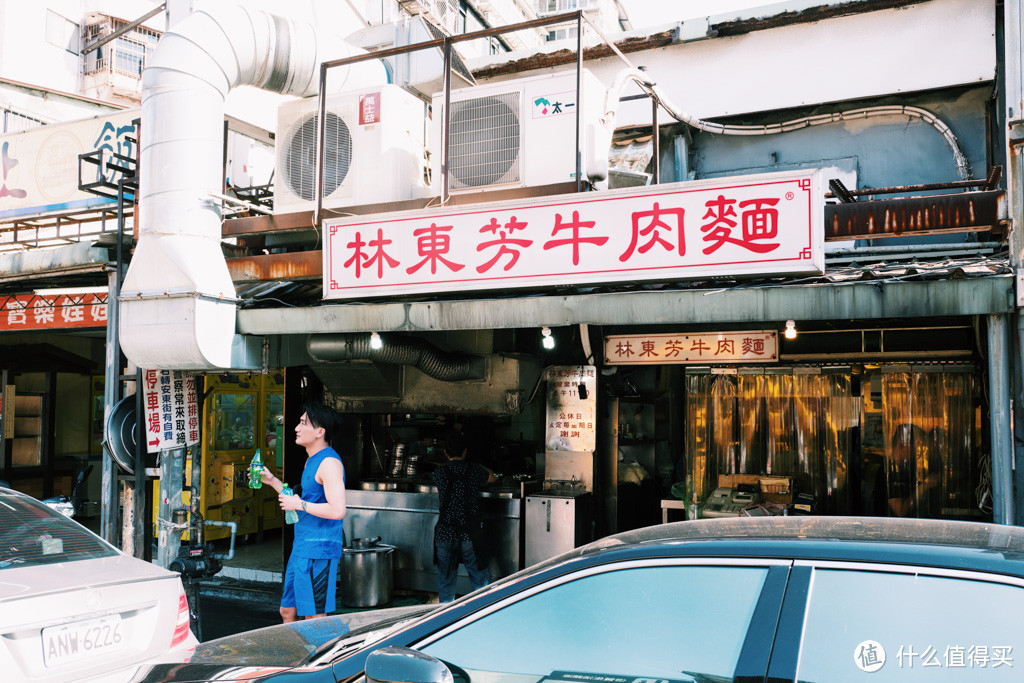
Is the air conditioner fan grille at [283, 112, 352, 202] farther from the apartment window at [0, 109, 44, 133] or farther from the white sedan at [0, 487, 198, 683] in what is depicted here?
the apartment window at [0, 109, 44, 133]

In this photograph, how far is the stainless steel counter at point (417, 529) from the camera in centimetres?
850

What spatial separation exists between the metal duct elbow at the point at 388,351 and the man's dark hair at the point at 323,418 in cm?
172

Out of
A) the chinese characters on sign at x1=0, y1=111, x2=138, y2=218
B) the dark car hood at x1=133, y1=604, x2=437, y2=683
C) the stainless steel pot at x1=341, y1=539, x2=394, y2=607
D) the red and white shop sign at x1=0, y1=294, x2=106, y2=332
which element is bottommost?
the stainless steel pot at x1=341, y1=539, x2=394, y2=607

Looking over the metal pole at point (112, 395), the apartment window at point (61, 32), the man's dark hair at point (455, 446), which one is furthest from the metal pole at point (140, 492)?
the apartment window at point (61, 32)

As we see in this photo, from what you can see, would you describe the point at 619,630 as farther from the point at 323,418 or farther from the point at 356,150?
the point at 356,150

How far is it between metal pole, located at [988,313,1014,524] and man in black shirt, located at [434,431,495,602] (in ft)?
15.2

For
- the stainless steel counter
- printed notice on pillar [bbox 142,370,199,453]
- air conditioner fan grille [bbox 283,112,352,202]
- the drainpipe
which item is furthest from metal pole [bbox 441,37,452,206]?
the stainless steel counter

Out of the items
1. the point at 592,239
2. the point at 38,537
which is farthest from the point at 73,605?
the point at 592,239

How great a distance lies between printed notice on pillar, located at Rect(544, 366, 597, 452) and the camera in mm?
8773

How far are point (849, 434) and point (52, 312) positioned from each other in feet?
32.2

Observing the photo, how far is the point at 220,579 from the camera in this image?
31.2ft

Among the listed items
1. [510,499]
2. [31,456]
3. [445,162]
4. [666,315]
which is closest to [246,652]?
[666,315]

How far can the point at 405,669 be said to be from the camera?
235 centimetres

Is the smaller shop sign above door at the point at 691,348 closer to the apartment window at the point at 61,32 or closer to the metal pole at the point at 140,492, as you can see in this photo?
the metal pole at the point at 140,492
